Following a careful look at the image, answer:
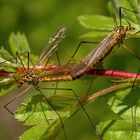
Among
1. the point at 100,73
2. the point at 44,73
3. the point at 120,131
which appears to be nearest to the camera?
the point at 120,131

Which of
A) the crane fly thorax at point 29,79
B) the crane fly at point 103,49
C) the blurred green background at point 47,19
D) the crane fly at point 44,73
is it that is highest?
the crane fly at point 103,49

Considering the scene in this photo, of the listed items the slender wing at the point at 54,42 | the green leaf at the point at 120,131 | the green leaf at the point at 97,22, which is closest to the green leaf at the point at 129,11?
the green leaf at the point at 97,22

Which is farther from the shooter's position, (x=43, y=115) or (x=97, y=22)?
(x=97, y=22)

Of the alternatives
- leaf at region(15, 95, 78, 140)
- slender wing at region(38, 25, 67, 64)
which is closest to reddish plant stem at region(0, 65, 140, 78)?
leaf at region(15, 95, 78, 140)

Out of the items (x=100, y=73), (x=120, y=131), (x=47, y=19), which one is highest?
(x=100, y=73)

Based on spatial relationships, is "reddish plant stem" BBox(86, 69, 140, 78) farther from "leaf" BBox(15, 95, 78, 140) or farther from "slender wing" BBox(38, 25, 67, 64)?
"slender wing" BBox(38, 25, 67, 64)

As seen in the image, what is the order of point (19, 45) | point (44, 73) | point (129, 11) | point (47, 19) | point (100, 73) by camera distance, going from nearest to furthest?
point (100, 73) < point (44, 73) < point (129, 11) < point (19, 45) < point (47, 19)

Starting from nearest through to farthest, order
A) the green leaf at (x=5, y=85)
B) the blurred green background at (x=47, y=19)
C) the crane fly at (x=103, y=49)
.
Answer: the crane fly at (x=103, y=49), the green leaf at (x=5, y=85), the blurred green background at (x=47, y=19)

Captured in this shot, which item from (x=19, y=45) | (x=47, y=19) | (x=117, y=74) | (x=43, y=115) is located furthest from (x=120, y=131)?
(x=47, y=19)

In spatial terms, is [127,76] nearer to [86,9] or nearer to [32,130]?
[32,130]

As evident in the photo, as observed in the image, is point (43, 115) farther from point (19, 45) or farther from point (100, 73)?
point (19, 45)

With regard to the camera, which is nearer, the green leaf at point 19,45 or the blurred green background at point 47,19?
the green leaf at point 19,45

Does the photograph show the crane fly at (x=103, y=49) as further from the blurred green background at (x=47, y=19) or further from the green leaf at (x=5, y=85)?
the blurred green background at (x=47, y=19)
